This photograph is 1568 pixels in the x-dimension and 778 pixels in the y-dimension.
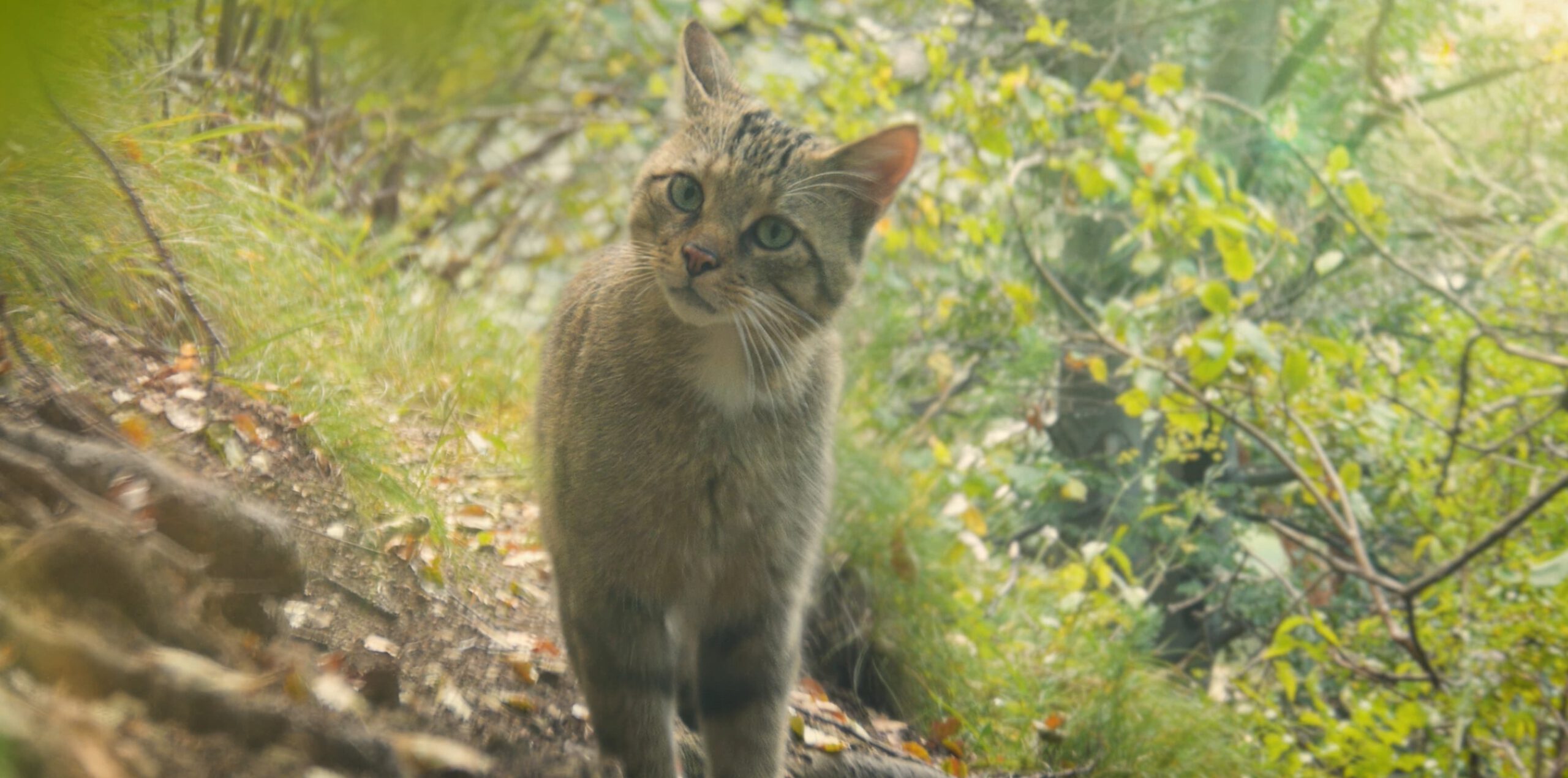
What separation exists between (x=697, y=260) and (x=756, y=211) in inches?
10.1

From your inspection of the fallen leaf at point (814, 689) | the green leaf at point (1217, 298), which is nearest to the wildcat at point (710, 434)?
the fallen leaf at point (814, 689)

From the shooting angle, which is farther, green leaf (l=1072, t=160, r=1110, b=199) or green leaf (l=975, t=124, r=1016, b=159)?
green leaf (l=975, t=124, r=1016, b=159)

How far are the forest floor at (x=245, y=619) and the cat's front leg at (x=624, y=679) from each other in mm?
85

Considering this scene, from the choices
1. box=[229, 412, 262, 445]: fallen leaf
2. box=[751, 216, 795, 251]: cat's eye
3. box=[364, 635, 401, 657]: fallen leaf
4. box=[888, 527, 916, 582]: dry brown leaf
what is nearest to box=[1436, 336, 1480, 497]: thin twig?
box=[888, 527, 916, 582]: dry brown leaf

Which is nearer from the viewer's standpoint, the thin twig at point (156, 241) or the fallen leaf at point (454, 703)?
the thin twig at point (156, 241)

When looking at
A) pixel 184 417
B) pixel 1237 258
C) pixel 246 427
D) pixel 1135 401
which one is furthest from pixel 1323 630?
pixel 184 417

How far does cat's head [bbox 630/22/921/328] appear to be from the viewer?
7.43 ft

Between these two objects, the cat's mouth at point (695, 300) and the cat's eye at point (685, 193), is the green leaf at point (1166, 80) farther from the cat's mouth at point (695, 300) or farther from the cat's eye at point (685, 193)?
the cat's mouth at point (695, 300)

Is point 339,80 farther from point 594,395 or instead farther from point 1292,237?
point 1292,237

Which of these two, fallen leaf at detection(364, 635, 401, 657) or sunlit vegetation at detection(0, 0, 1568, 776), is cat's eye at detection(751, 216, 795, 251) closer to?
sunlit vegetation at detection(0, 0, 1568, 776)

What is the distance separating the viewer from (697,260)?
87.9 inches

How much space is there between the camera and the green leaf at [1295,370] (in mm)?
3412

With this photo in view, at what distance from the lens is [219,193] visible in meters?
3.11

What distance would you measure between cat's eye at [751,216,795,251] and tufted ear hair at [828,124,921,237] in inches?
7.9
